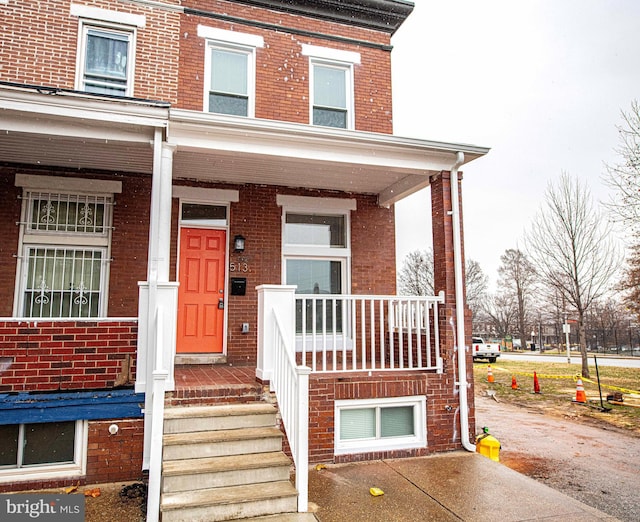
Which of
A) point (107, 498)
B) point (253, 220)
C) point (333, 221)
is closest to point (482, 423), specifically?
point (333, 221)

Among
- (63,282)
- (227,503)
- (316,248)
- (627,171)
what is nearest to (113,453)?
(227,503)

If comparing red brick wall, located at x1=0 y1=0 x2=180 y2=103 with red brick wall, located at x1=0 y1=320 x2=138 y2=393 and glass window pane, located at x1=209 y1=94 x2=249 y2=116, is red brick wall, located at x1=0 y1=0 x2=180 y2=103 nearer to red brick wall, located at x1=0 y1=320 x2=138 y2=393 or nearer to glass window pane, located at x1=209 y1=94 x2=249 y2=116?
glass window pane, located at x1=209 y1=94 x2=249 y2=116

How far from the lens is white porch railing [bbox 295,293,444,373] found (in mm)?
5625

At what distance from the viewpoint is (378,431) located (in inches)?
226

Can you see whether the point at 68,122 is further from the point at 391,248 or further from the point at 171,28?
the point at 391,248

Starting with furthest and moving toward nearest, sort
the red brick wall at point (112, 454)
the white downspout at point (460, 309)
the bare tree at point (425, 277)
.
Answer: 1. the bare tree at point (425, 277)
2. the white downspout at point (460, 309)
3. the red brick wall at point (112, 454)

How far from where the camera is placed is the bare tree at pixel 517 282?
43.3 meters

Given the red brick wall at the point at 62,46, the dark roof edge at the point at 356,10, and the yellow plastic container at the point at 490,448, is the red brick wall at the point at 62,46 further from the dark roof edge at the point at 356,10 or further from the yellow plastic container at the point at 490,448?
the yellow plastic container at the point at 490,448

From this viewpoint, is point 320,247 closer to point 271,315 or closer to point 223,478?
point 271,315

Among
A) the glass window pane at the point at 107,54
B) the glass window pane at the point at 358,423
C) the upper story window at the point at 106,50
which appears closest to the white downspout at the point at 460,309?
the glass window pane at the point at 358,423

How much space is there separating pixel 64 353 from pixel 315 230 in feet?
14.2

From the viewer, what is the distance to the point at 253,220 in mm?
7461

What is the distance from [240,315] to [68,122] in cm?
359

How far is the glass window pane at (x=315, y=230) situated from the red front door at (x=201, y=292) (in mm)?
1169
